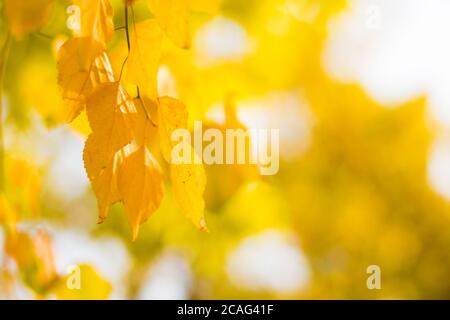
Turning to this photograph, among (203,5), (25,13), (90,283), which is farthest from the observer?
(90,283)

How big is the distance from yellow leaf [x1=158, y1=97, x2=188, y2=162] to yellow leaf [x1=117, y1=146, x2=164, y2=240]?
0.02 m

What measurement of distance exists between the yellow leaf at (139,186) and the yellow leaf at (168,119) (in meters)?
0.02

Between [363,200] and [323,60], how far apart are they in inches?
27.4

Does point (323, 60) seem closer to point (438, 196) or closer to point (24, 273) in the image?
point (438, 196)

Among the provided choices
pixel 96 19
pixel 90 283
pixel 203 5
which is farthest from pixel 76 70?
pixel 90 283

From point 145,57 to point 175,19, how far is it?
33 mm

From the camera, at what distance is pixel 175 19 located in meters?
0.39

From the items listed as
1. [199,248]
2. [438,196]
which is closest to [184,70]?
[199,248]

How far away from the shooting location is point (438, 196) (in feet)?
8.00

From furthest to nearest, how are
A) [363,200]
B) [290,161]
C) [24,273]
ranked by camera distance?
[363,200] < [290,161] < [24,273]

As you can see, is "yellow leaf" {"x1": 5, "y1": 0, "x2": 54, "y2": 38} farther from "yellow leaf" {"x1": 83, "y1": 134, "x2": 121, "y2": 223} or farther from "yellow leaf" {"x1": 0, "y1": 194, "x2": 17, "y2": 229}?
"yellow leaf" {"x1": 0, "y1": 194, "x2": 17, "y2": 229}

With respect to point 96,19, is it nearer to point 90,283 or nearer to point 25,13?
point 25,13

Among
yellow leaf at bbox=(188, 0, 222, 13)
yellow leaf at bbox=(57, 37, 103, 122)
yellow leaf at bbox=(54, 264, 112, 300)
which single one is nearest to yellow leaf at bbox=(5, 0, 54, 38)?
yellow leaf at bbox=(57, 37, 103, 122)

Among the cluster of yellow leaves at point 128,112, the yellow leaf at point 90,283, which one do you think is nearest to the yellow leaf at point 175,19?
the cluster of yellow leaves at point 128,112
